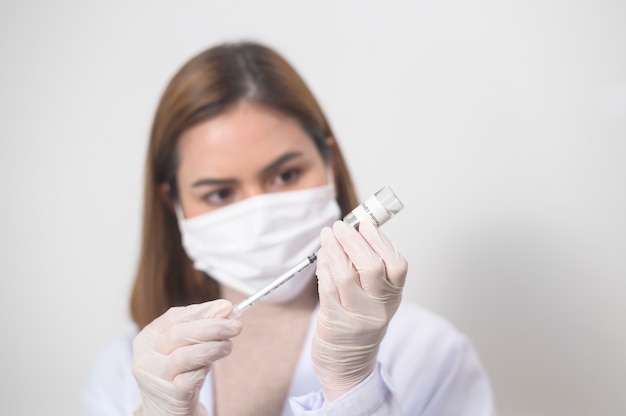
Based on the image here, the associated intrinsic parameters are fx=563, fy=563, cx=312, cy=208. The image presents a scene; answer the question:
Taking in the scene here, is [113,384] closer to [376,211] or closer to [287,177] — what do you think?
[287,177]

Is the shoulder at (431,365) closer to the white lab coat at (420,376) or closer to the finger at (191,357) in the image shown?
the white lab coat at (420,376)

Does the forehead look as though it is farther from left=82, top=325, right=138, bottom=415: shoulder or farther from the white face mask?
left=82, top=325, right=138, bottom=415: shoulder

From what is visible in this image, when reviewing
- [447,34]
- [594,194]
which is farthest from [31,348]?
[594,194]

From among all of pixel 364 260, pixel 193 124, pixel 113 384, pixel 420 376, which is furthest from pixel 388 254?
pixel 113 384

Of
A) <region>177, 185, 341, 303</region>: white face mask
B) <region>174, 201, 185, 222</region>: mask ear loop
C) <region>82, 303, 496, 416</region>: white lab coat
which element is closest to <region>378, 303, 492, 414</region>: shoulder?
<region>82, 303, 496, 416</region>: white lab coat

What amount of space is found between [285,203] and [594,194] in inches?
26.0

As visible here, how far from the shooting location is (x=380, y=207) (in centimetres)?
79

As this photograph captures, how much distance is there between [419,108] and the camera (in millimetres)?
1256

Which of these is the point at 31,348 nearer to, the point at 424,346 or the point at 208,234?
the point at 208,234

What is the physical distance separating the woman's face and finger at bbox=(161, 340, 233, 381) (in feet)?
0.98

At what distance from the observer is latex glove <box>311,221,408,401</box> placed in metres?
0.76

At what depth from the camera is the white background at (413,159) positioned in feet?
3.85

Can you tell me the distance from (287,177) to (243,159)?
99 millimetres

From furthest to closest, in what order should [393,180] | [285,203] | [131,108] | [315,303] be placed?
[131,108]
[393,180]
[315,303]
[285,203]
